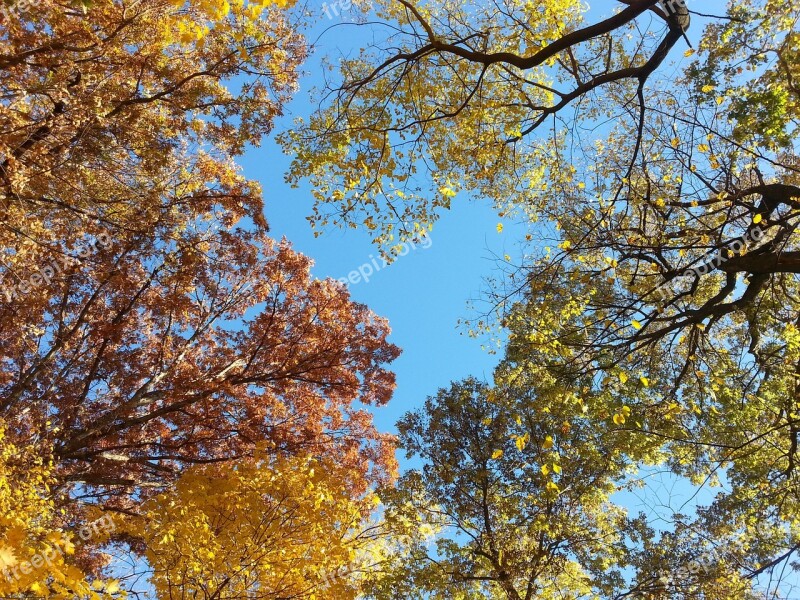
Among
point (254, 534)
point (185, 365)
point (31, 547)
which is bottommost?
point (31, 547)

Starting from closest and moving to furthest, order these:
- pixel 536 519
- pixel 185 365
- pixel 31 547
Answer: pixel 31 547 < pixel 536 519 < pixel 185 365

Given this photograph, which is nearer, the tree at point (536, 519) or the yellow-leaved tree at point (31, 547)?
the yellow-leaved tree at point (31, 547)

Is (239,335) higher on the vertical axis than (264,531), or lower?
higher

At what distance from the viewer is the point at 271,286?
10.9 metres

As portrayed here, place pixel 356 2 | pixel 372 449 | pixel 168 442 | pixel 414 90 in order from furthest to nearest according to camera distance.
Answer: pixel 372 449 < pixel 168 442 < pixel 414 90 < pixel 356 2

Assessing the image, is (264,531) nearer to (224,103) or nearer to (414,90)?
(414,90)

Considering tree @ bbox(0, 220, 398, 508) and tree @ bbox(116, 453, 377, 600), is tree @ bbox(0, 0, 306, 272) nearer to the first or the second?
tree @ bbox(0, 220, 398, 508)

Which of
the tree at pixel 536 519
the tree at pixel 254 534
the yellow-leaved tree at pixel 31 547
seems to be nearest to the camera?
the yellow-leaved tree at pixel 31 547

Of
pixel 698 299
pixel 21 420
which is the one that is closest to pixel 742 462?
pixel 698 299

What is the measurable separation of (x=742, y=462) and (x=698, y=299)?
248cm

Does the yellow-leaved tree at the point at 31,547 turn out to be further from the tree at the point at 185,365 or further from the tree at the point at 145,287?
the tree at the point at 185,365

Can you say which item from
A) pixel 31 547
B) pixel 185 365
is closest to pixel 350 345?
pixel 185 365

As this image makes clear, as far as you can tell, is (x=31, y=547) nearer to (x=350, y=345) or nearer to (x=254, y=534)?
(x=254, y=534)

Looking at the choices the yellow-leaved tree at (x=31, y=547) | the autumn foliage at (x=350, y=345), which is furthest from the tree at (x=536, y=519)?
the yellow-leaved tree at (x=31, y=547)
